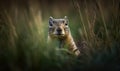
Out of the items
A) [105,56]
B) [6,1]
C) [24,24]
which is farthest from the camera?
[6,1]

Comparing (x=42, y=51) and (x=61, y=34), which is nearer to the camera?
(x=42, y=51)

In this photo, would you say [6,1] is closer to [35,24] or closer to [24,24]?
[24,24]

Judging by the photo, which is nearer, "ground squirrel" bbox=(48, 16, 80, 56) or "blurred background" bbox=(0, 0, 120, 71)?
"blurred background" bbox=(0, 0, 120, 71)

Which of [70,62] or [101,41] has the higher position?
[101,41]

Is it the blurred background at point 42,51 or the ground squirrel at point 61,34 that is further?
the ground squirrel at point 61,34

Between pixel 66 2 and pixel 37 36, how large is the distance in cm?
856

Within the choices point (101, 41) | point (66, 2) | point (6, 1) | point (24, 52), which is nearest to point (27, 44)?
point (24, 52)

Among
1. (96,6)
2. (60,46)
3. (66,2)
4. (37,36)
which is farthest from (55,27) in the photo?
(66,2)

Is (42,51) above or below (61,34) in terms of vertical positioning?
below

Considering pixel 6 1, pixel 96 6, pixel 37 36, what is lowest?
pixel 37 36

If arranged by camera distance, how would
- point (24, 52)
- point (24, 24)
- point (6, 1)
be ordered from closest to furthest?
point (24, 52), point (24, 24), point (6, 1)

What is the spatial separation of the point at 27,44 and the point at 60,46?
173 centimetres

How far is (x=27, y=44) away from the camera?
618cm

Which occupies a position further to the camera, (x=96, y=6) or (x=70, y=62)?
(x=96, y=6)
